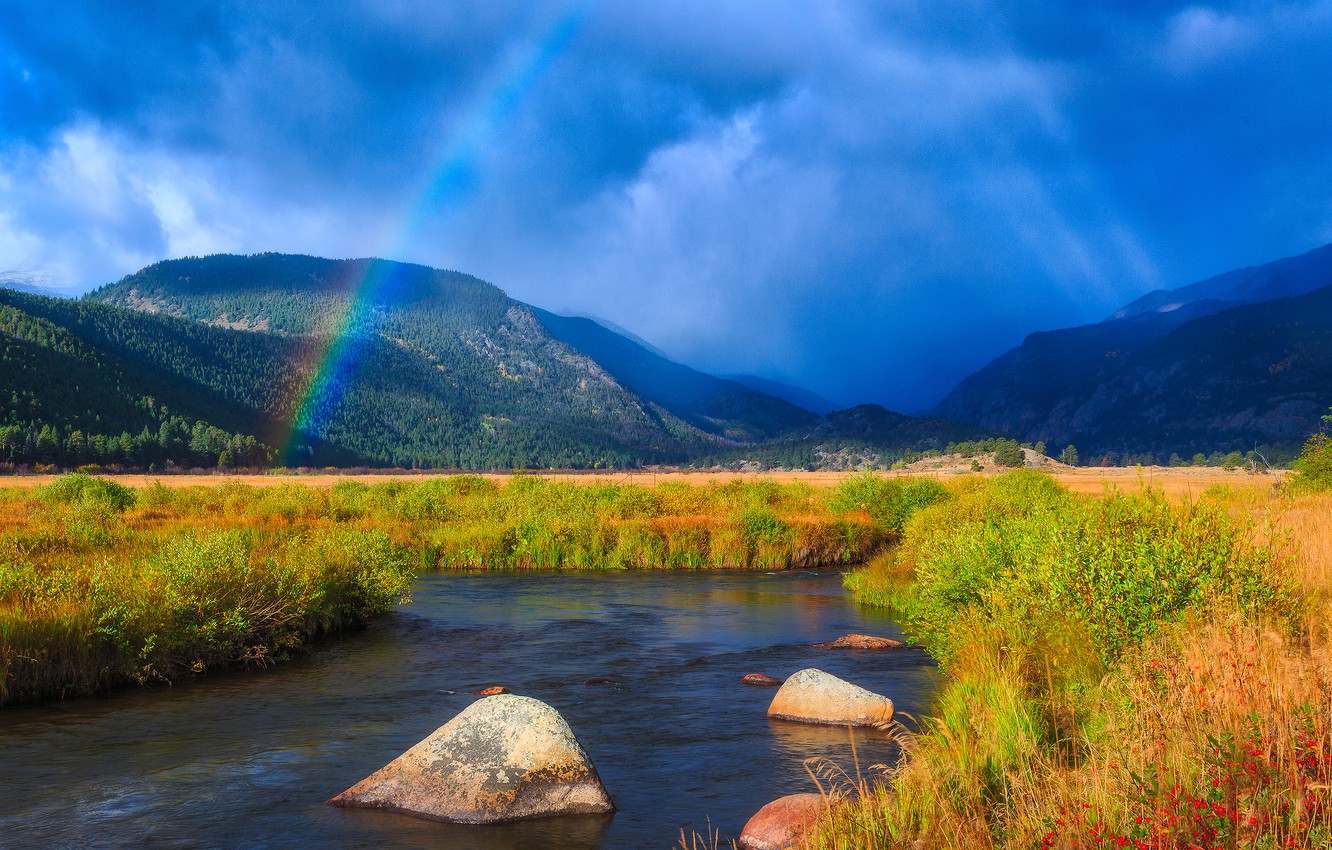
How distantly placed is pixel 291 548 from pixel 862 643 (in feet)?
45.2

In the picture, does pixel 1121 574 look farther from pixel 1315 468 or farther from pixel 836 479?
pixel 836 479

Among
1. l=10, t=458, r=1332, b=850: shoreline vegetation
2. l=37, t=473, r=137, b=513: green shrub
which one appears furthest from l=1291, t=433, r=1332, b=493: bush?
l=37, t=473, r=137, b=513: green shrub

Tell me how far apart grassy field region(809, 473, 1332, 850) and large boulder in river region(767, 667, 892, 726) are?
139cm

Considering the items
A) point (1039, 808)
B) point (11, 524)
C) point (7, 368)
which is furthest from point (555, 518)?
point (7, 368)

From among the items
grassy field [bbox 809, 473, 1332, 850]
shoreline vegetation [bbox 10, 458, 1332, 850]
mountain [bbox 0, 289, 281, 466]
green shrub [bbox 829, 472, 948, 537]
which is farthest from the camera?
mountain [bbox 0, 289, 281, 466]

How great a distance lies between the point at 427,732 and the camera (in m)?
14.3

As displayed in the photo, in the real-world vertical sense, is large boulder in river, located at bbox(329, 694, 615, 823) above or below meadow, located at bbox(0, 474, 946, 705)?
below

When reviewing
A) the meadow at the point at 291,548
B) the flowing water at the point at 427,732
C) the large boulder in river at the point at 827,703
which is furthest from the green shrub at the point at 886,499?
the large boulder in river at the point at 827,703

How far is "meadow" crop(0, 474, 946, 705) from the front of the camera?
16.4 m

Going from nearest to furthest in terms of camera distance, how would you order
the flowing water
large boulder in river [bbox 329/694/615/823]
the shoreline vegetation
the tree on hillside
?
1. the shoreline vegetation
2. the flowing water
3. large boulder in river [bbox 329/694/615/823]
4. the tree on hillside

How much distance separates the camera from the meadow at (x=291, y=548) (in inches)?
647

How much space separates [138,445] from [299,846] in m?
149

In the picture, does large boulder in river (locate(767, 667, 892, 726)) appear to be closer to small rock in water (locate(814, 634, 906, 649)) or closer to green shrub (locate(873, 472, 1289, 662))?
green shrub (locate(873, 472, 1289, 662))

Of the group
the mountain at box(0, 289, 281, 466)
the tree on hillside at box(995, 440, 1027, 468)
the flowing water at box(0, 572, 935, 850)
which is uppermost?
the mountain at box(0, 289, 281, 466)
